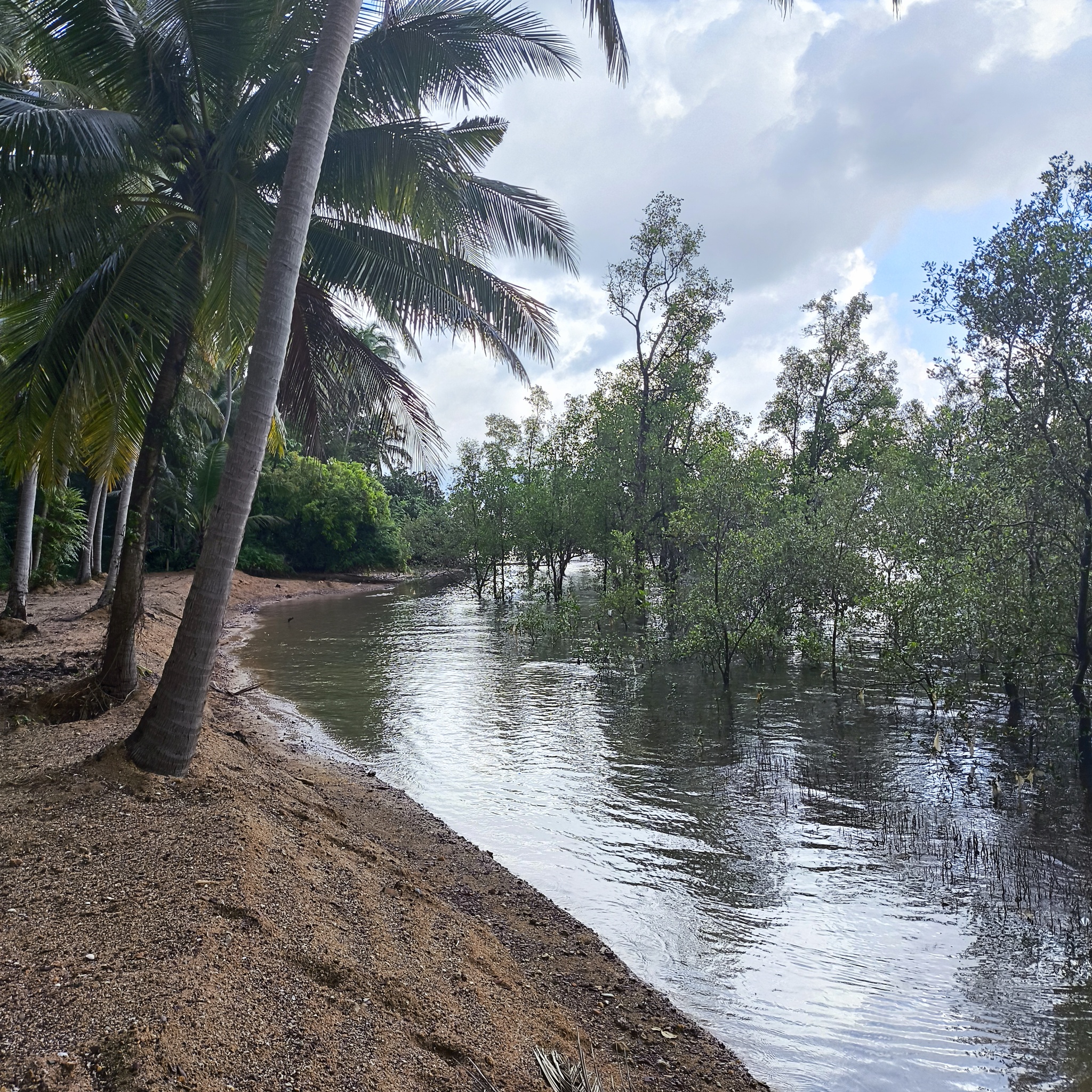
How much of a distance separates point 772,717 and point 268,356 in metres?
10.3

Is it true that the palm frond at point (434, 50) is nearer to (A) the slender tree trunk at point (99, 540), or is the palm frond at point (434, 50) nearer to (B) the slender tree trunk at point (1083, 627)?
(B) the slender tree trunk at point (1083, 627)

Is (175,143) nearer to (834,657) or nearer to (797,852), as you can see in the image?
(797,852)

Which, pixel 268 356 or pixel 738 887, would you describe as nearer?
pixel 268 356

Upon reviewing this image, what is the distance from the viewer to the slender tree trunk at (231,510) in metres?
5.48

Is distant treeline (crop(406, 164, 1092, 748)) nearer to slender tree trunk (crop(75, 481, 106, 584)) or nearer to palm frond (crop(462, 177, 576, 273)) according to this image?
palm frond (crop(462, 177, 576, 273))

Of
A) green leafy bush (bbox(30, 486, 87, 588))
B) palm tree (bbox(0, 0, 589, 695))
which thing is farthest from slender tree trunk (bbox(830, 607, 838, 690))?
green leafy bush (bbox(30, 486, 87, 588))

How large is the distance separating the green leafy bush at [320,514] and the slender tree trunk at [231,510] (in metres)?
34.1

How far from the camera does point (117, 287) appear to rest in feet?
23.1

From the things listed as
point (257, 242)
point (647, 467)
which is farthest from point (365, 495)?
point (257, 242)

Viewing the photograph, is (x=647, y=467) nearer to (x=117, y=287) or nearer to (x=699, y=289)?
(x=699, y=289)

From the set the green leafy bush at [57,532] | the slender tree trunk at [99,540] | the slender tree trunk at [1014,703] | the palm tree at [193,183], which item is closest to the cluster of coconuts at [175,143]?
the palm tree at [193,183]

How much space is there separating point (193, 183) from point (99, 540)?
23287mm

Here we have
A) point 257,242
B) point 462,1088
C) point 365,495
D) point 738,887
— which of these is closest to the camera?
point 462,1088

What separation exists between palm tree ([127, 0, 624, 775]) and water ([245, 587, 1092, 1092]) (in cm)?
343
